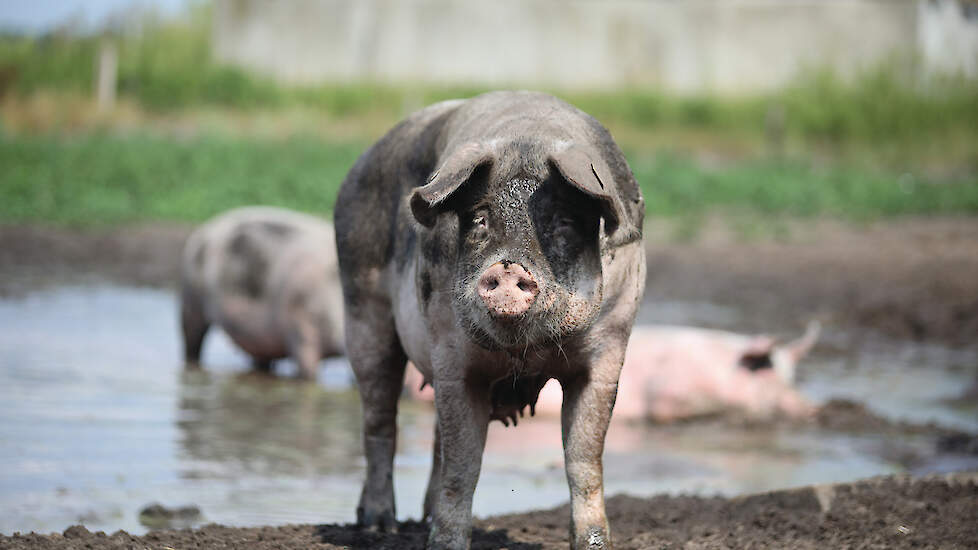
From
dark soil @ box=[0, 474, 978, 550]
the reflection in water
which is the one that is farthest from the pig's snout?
the reflection in water

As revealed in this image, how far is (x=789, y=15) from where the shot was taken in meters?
30.5

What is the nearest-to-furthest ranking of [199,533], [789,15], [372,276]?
[199,533] → [372,276] → [789,15]

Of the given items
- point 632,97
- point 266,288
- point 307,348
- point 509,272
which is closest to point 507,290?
point 509,272

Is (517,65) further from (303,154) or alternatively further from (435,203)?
(435,203)

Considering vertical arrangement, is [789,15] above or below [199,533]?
above

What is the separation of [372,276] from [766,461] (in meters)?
3.23

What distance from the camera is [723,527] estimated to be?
4.56 meters

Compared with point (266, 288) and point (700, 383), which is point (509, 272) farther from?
point (266, 288)

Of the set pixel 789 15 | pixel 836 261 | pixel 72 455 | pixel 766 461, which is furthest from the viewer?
pixel 789 15

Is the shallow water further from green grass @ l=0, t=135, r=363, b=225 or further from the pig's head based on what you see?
green grass @ l=0, t=135, r=363, b=225

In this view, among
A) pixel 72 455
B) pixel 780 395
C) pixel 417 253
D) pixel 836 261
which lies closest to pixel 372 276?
pixel 417 253

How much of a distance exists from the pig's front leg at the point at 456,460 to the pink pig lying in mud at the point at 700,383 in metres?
4.14

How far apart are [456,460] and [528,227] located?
78 centimetres

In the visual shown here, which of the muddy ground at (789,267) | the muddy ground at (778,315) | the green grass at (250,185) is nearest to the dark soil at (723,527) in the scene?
the muddy ground at (778,315)
